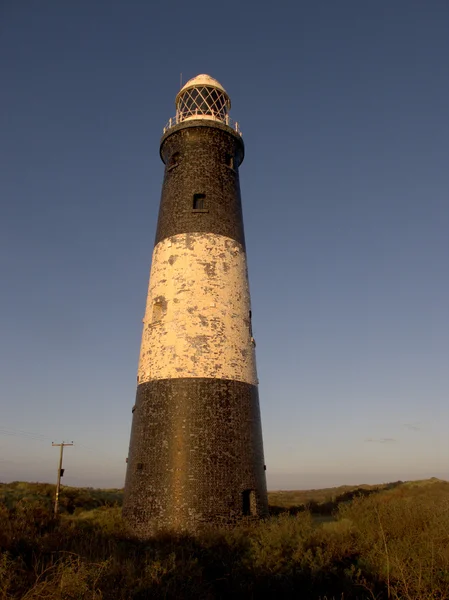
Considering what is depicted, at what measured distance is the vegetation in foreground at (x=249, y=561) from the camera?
25.4 ft

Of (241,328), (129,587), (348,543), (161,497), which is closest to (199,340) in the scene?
(241,328)

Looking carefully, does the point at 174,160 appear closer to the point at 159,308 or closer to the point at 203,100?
the point at 203,100

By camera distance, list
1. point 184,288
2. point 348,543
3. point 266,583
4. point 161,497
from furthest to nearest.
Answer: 1. point 184,288
2. point 161,497
3. point 348,543
4. point 266,583

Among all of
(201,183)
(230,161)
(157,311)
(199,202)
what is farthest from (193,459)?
(230,161)

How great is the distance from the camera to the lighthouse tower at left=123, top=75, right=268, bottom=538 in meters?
13.4

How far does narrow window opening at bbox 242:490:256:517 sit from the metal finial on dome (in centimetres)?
1263

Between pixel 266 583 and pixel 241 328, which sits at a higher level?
pixel 241 328

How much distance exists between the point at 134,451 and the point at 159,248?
21.8ft

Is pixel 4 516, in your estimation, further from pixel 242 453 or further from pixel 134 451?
pixel 242 453

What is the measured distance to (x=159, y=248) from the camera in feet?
53.9

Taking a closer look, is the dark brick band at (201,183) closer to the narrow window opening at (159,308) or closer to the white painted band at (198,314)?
the white painted band at (198,314)

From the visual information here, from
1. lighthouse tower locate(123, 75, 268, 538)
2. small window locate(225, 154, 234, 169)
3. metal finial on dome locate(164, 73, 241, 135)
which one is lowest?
lighthouse tower locate(123, 75, 268, 538)

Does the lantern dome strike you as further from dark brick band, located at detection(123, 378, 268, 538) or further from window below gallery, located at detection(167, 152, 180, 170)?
dark brick band, located at detection(123, 378, 268, 538)

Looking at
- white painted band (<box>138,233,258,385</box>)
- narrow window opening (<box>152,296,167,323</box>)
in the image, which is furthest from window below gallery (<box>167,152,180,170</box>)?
narrow window opening (<box>152,296,167,323</box>)
